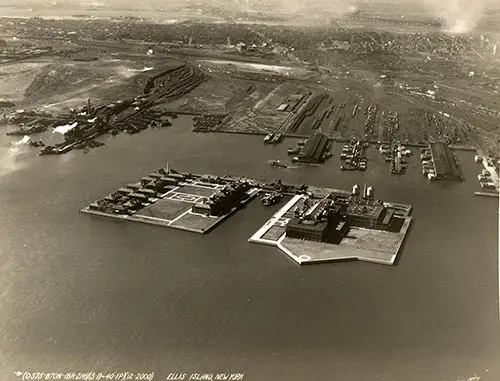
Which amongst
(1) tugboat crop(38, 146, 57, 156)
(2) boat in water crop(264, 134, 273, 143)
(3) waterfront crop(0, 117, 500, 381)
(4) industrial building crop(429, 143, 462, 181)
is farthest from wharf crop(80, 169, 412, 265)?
(2) boat in water crop(264, 134, 273, 143)

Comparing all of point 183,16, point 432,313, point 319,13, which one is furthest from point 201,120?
point 183,16

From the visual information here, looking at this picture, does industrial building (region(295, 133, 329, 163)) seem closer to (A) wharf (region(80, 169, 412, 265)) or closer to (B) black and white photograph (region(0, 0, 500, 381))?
(B) black and white photograph (region(0, 0, 500, 381))

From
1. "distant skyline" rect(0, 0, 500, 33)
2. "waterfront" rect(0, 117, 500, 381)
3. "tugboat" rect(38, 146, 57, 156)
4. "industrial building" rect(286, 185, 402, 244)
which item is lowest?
"tugboat" rect(38, 146, 57, 156)

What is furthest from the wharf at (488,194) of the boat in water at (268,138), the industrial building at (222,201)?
the boat in water at (268,138)

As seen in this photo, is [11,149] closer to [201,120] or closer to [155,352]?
[201,120]

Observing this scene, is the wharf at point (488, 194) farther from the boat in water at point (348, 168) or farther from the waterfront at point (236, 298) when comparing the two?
the boat in water at point (348, 168)

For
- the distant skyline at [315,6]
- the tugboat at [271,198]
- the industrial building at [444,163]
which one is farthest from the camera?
the distant skyline at [315,6]
